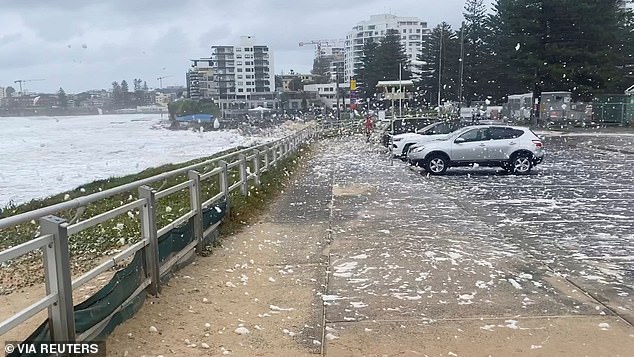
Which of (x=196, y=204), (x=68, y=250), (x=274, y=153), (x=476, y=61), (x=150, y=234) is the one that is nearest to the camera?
(x=68, y=250)

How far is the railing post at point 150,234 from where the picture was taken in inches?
215

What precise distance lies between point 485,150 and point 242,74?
392 ft

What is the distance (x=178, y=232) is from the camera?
21.5ft

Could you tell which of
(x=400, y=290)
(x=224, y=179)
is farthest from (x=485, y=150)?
(x=400, y=290)

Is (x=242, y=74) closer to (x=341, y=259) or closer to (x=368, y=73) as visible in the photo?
(x=368, y=73)

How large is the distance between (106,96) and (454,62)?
3352 inches

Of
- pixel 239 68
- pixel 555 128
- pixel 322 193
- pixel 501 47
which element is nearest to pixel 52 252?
pixel 322 193

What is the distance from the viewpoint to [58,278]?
3.77m

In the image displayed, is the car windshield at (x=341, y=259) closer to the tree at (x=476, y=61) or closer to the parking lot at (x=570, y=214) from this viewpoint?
the parking lot at (x=570, y=214)

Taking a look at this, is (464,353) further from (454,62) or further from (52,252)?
(454,62)

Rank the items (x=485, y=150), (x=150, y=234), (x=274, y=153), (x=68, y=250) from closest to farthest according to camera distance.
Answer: (x=68, y=250), (x=150, y=234), (x=485, y=150), (x=274, y=153)

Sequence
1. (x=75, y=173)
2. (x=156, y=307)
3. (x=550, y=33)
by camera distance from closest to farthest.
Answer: (x=156, y=307) → (x=75, y=173) → (x=550, y=33)

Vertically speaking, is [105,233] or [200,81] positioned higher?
[200,81]

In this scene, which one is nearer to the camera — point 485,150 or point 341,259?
point 341,259
